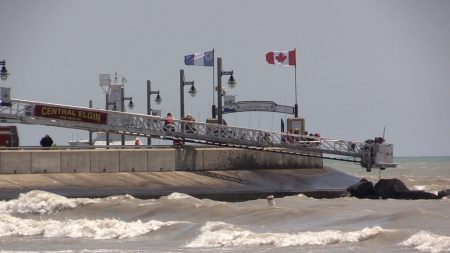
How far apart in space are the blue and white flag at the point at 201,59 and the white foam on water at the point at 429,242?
33.7 m

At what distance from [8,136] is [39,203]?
1252cm

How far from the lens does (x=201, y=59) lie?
Result: 60.4 m

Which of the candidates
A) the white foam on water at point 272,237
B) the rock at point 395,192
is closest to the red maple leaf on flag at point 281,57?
the rock at point 395,192

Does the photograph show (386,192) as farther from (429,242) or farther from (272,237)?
(429,242)

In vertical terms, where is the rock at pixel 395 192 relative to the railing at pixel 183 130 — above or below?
below

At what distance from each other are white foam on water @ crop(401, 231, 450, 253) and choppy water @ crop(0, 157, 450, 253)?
20 mm

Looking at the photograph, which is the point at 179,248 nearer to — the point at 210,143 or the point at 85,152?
the point at 85,152

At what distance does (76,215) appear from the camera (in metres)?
38.2

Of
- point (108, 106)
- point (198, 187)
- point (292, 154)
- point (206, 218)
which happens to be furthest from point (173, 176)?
point (108, 106)

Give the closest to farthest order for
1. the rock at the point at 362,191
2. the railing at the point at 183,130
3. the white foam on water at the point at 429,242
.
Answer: the white foam on water at the point at 429,242 → the rock at the point at 362,191 → the railing at the point at 183,130

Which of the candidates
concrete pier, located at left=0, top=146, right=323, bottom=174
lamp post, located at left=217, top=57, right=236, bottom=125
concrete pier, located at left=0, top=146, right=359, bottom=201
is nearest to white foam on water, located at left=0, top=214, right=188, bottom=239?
concrete pier, located at left=0, top=146, right=359, bottom=201

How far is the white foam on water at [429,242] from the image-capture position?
2531cm

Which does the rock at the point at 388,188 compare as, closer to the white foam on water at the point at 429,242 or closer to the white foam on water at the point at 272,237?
the white foam on water at the point at 272,237

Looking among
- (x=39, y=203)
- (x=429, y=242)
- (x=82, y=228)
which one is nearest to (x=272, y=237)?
(x=429, y=242)
